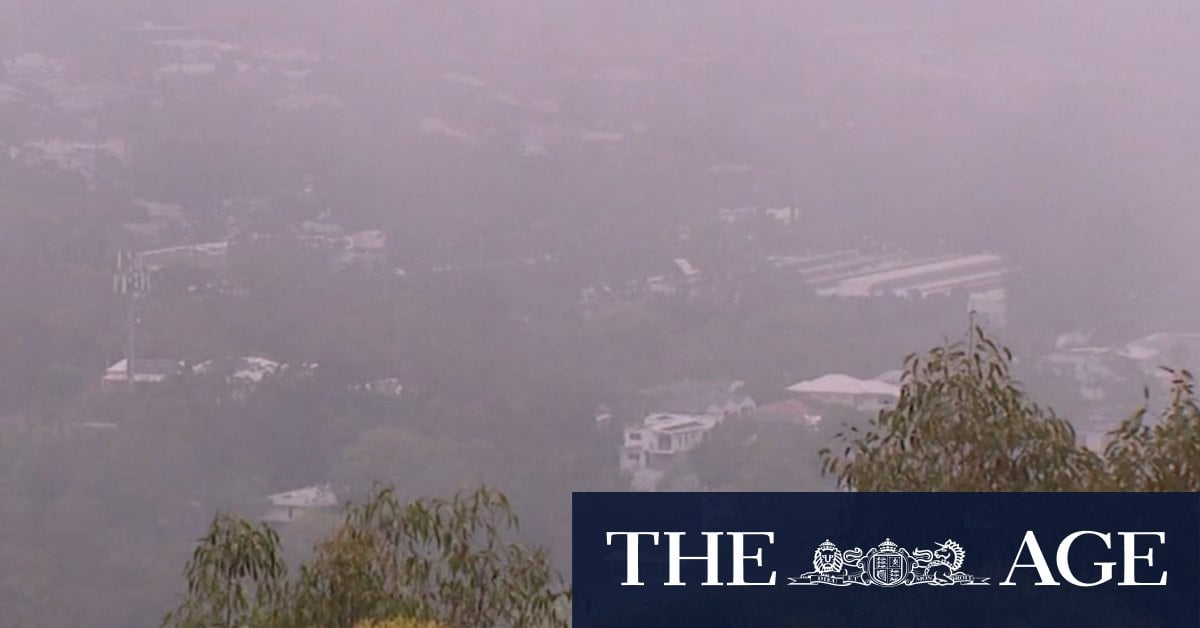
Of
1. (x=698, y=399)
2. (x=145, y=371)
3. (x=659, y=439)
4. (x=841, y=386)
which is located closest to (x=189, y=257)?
(x=145, y=371)

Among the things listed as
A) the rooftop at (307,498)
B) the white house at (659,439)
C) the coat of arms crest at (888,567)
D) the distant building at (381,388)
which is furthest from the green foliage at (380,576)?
the distant building at (381,388)

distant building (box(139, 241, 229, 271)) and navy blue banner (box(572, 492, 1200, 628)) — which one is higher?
distant building (box(139, 241, 229, 271))

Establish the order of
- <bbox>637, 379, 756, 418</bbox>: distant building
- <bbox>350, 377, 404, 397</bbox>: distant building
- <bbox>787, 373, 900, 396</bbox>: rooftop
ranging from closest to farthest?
<bbox>787, 373, 900, 396</bbox>: rooftop, <bbox>637, 379, 756, 418</bbox>: distant building, <bbox>350, 377, 404, 397</bbox>: distant building

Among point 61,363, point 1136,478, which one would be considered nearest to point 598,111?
point 61,363

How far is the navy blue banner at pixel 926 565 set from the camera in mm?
4422

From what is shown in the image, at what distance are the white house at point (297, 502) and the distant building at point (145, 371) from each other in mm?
2149

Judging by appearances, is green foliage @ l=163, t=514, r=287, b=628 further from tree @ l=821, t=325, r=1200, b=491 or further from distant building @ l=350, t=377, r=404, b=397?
distant building @ l=350, t=377, r=404, b=397

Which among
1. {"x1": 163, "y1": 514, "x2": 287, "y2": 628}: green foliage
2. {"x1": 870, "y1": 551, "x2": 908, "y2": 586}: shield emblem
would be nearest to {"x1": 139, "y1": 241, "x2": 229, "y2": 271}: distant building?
{"x1": 163, "y1": 514, "x2": 287, "y2": 628}: green foliage

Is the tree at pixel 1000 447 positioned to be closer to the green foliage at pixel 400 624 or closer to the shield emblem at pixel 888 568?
the shield emblem at pixel 888 568

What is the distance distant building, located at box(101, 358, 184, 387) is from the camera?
13.6 m

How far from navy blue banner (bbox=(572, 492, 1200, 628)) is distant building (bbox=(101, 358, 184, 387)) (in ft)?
31.1

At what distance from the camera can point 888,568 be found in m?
4.49

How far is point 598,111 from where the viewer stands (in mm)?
21312

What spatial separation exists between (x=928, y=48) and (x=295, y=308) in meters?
10.9
